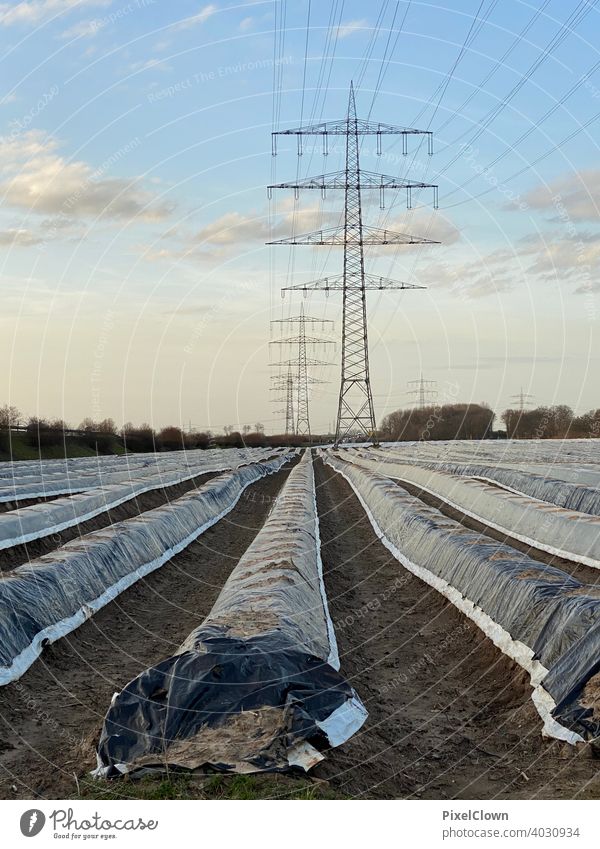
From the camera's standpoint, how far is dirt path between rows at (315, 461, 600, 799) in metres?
6.22

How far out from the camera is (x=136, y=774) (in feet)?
19.9

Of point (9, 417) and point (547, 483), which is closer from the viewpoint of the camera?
point (547, 483)

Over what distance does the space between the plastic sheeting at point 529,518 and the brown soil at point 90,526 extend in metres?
9.18

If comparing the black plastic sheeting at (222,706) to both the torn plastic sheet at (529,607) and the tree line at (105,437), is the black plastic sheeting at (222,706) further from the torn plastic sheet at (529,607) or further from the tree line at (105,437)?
the tree line at (105,437)

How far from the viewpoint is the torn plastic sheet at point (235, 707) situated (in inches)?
241

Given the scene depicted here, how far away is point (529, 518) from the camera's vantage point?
17.8 meters

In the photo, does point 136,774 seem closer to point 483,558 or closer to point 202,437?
point 483,558

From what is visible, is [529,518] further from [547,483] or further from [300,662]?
[300,662]

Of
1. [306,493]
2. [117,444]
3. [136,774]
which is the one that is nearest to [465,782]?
[136,774]

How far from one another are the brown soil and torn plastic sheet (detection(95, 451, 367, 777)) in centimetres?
830

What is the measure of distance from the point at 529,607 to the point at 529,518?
8957 millimetres

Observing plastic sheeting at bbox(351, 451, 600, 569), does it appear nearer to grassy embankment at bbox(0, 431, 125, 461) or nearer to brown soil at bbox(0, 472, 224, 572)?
brown soil at bbox(0, 472, 224, 572)
